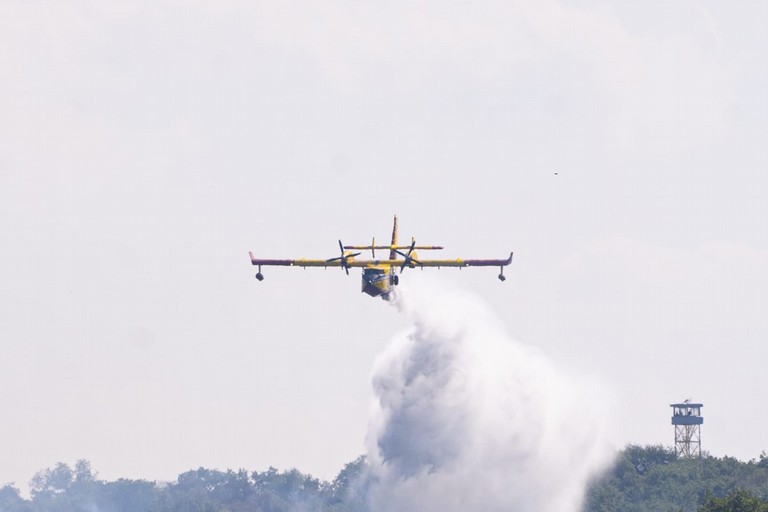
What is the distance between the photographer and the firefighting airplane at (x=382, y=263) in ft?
363

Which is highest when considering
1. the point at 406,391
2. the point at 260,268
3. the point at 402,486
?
the point at 260,268

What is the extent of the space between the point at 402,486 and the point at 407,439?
152 inches

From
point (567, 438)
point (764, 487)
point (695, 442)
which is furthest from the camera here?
point (695, 442)

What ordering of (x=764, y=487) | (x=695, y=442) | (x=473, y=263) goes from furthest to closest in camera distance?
(x=695, y=442), (x=764, y=487), (x=473, y=263)

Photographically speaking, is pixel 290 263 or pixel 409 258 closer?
pixel 409 258

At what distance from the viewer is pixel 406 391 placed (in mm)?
123125

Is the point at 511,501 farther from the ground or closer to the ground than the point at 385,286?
closer to the ground

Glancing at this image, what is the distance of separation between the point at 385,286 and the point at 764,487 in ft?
202

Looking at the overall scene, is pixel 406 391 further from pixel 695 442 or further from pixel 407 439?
pixel 695 442

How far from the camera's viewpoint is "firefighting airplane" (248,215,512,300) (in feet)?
363

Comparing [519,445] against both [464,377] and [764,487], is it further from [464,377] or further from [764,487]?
[764,487]

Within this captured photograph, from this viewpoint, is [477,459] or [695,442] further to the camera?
[695,442]

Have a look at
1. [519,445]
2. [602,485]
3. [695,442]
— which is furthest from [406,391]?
[695,442]

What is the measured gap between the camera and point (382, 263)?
114 meters
